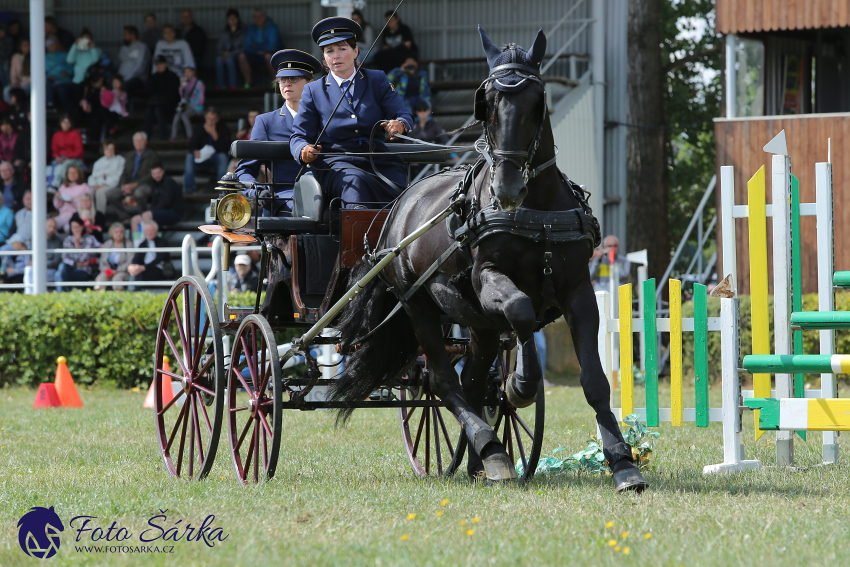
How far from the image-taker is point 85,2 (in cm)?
2156

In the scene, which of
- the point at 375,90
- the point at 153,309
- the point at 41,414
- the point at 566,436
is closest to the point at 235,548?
the point at 375,90

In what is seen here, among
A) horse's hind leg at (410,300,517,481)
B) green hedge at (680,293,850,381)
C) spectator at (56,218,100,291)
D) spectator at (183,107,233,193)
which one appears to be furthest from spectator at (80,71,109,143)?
horse's hind leg at (410,300,517,481)

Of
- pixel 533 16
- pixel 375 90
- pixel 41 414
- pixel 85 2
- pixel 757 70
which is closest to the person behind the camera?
pixel 375 90

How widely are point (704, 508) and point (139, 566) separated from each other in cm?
232

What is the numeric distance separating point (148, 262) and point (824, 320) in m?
12.0

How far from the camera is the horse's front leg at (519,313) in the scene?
461 cm

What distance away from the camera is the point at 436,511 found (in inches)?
176

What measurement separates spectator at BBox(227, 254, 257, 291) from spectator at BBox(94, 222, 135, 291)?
2754 millimetres

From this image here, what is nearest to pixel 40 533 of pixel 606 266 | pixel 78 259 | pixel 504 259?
pixel 504 259

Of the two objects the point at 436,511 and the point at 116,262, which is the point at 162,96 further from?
the point at 436,511

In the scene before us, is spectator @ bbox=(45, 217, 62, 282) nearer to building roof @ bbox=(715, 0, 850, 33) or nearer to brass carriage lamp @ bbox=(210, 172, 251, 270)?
building roof @ bbox=(715, 0, 850, 33)

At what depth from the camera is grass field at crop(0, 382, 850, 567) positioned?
3676 mm

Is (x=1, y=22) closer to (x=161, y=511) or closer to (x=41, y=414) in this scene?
(x=41, y=414)

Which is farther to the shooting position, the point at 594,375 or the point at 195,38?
the point at 195,38
